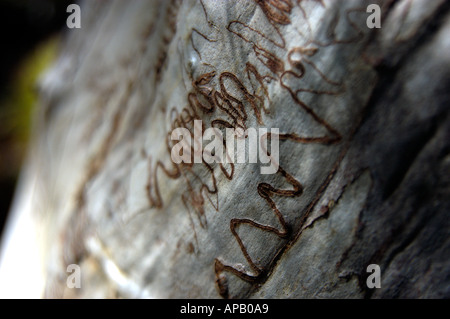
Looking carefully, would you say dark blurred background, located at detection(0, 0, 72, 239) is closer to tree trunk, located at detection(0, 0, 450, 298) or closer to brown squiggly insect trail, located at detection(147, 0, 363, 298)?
tree trunk, located at detection(0, 0, 450, 298)

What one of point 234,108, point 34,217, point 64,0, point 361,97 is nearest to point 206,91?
point 234,108

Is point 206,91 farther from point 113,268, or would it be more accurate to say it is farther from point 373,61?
point 113,268

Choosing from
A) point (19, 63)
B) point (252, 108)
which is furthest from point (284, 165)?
point (19, 63)

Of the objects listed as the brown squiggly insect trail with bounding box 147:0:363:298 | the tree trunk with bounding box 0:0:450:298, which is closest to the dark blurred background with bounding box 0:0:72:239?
the tree trunk with bounding box 0:0:450:298

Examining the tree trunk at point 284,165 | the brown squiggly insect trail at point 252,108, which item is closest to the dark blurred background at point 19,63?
the tree trunk at point 284,165

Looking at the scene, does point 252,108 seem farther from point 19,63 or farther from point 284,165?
point 19,63

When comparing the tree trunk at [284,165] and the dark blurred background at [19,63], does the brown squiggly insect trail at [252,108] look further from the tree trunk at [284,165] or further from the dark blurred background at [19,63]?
the dark blurred background at [19,63]
